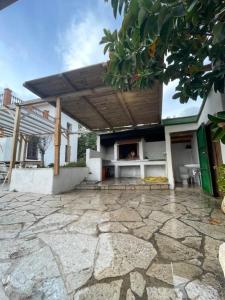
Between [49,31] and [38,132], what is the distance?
498cm

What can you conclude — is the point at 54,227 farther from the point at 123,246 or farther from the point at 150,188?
the point at 150,188

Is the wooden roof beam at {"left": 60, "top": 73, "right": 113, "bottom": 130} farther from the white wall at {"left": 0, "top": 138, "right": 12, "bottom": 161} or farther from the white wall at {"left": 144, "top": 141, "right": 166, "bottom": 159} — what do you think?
the white wall at {"left": 0, "top": 138, "right": 12, "bottom": 161}

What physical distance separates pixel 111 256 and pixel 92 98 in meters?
4.13

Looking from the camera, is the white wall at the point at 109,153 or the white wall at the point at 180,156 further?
the white wall at the point at 109,153

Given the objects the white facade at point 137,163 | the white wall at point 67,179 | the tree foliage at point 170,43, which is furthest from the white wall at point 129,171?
the tree foliage at point 170,43

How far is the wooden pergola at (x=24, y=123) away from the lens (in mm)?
5363

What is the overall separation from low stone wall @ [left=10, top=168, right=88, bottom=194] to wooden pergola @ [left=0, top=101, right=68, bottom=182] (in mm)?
345

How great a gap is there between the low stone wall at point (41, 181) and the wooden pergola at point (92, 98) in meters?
0.34

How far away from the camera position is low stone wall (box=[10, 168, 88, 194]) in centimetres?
468

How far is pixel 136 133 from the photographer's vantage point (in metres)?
7.71

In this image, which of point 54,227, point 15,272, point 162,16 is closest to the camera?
point 162,16

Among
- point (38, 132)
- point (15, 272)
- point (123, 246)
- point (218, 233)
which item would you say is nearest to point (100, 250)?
point (123, 246)

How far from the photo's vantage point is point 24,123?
7191 millimetres

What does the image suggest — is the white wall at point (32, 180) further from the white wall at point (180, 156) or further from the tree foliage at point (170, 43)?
the white wall at point (180, 156)
